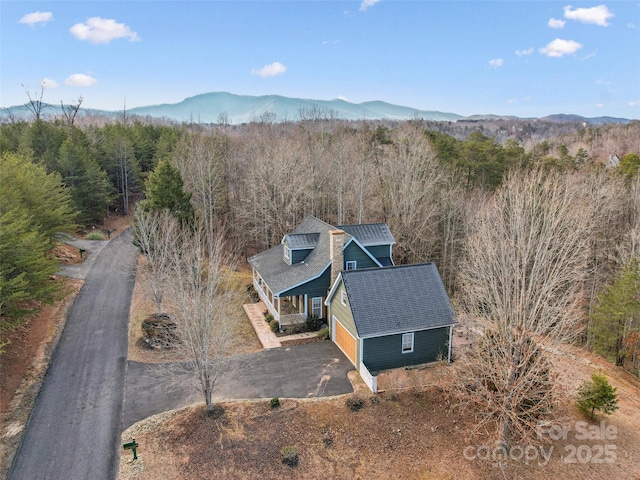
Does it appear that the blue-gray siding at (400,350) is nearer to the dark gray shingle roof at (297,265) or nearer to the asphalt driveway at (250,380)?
the asphalt driveway at (250,380)

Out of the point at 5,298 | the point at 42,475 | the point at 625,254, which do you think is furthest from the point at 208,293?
the point at 625,254

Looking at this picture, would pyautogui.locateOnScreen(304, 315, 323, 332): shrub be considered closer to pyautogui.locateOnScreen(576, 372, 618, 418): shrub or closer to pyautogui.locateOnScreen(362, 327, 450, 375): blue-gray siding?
Result: pyautogui.locateOnScreen(362, 327, 450, 375): blue-gray siding

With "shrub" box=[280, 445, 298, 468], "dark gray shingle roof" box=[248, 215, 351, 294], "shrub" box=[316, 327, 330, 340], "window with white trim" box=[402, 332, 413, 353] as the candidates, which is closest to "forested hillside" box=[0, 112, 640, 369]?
"dark gray shingle roof" box=[248, 215, 351, 294]

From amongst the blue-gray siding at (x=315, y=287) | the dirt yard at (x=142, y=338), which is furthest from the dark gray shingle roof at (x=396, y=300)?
the dirt yard at (x=142, y=338)

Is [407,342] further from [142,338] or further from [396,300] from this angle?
[142,338]

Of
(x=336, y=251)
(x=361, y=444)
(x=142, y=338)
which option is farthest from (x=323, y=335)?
(x=142, y=338)

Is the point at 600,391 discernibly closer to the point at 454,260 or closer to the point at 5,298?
the point at 454,260
